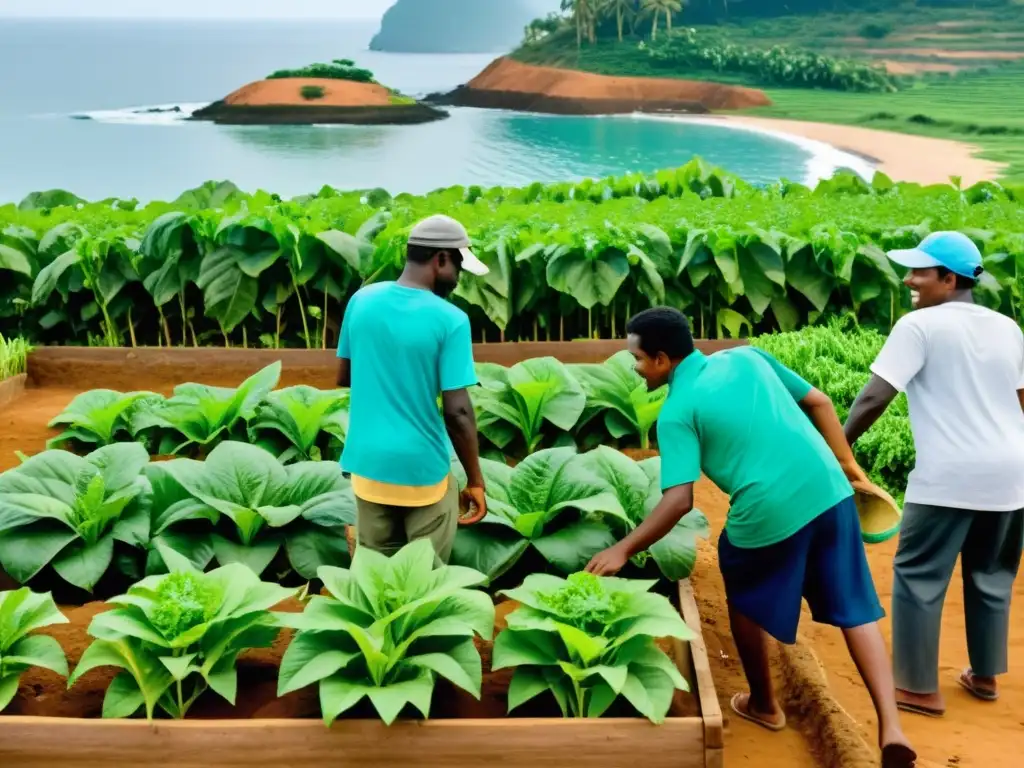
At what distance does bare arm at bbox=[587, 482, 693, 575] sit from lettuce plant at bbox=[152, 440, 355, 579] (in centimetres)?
101

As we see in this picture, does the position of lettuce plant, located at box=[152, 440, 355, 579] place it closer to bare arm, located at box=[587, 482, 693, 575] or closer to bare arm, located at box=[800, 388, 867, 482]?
bare arm, located at box=[587, 482, 693, 575]

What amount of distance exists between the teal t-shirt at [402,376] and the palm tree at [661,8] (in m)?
14.7

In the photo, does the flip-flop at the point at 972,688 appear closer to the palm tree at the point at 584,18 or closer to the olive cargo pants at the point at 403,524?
the olive cargo pants at the point at 403,524

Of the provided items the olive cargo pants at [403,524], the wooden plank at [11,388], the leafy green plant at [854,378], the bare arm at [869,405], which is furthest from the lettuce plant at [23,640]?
the wooden plank at [11,388]

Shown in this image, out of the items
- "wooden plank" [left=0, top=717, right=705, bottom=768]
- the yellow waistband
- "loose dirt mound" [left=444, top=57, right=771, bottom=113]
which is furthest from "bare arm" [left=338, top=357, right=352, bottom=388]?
"loose dirt mound" [left=444, top=57, right=771, bottom=113]

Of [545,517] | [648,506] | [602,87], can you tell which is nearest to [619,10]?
[602,87]

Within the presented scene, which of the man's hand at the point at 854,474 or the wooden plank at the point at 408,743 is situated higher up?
the man's hand at the point at 854,474

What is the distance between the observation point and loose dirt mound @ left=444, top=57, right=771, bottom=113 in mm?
16234

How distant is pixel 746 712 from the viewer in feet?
11.3

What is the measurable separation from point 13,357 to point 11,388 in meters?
0.29

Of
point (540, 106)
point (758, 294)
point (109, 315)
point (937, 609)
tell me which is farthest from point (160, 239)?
point (540, 106)

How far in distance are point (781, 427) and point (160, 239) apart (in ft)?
17.6

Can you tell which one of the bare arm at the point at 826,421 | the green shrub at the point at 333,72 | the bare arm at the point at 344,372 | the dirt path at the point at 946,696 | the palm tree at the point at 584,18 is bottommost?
Answer: the dirt path at the point at 946,696

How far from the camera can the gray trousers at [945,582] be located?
349 cm
